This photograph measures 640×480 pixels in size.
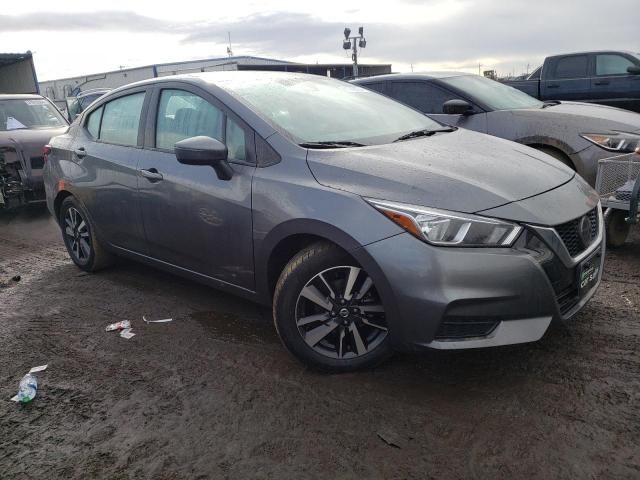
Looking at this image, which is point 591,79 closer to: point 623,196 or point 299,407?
point 623,196

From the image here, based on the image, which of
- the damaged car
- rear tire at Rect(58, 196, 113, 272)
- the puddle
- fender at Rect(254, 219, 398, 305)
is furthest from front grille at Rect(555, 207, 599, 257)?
the damaged car

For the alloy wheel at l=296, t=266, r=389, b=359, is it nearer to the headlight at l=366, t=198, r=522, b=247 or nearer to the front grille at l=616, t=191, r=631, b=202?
the headlight at l=366, t=198, r=522, b=247

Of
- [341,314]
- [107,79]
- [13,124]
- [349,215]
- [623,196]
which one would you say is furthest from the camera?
[107,79]

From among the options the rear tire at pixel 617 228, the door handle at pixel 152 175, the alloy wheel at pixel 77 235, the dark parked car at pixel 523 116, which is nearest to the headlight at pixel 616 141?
the dark parked car at pixel 523 116

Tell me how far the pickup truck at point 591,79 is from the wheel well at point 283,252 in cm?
852

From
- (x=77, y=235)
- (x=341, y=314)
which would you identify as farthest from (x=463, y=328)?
(x=77, y=235)

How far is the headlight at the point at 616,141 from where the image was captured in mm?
5301

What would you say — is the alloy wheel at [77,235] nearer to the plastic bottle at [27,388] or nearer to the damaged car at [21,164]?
the plastic bottle at [27,388]

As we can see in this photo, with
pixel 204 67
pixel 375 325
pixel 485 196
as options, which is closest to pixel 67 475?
pixel 375 325

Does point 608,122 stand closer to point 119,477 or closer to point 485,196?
point 485,196

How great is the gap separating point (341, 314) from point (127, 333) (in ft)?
5.55

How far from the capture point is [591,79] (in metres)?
9.87

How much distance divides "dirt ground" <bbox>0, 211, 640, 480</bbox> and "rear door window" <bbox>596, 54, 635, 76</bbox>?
724 centimetres

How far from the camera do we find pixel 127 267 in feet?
17.1
